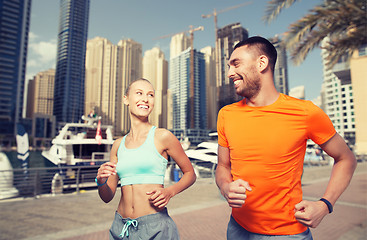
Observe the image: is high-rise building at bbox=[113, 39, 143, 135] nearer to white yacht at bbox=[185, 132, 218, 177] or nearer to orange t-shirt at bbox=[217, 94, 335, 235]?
white yacht at bbox=[185, 132, 218, 177]

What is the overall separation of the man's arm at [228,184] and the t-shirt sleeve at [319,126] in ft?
1.65

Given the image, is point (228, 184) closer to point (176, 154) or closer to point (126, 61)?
point (176, 154)

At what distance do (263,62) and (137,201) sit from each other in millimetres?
1217

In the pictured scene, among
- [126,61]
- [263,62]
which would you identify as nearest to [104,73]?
[126,61]

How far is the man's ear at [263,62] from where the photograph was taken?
1.37 m

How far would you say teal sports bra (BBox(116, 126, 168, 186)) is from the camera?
63.8 inches

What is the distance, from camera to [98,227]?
4.98 m

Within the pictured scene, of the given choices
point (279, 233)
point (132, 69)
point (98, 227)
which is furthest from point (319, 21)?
point (132, 69)

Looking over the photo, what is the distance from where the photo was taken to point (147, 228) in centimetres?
154

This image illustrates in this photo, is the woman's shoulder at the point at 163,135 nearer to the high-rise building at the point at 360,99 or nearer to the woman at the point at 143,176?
the woman at the point at 143,176

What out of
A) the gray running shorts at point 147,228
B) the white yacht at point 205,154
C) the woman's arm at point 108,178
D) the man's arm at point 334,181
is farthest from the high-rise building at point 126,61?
the man's arm at point 334,181

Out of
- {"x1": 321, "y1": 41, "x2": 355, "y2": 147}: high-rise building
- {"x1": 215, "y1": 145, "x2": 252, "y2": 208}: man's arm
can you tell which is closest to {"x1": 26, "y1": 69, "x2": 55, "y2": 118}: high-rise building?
{"x1": 321, "y1": 41, "x2": 355, "y2": 147}: high-rise building

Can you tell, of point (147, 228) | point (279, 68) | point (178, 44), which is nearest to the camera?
point (147, 228)

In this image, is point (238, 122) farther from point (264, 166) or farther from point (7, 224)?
point (7, 224)
